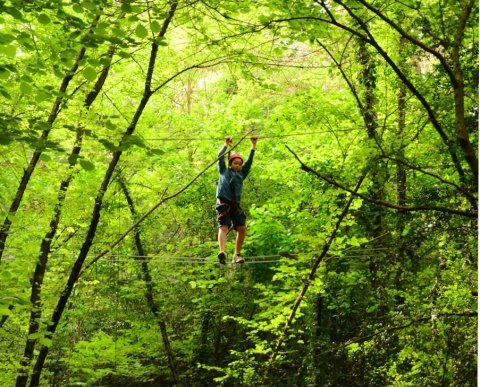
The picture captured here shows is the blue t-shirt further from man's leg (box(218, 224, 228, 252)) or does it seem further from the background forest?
the background forest

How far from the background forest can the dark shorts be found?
749 millimetres

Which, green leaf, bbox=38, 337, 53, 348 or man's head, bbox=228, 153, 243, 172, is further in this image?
man's head, bbox=228, 153, 243, 172

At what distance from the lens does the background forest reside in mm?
3584

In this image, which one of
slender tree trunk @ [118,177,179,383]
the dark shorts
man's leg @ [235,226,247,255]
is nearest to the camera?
the dark shorts

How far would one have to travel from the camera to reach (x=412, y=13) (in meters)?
3.98

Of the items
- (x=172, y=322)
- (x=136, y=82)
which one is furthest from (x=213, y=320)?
(x=136, y=82)

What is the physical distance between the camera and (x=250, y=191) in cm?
1033

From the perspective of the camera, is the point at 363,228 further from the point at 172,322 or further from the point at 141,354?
the point at 141,354

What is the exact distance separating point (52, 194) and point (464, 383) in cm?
502

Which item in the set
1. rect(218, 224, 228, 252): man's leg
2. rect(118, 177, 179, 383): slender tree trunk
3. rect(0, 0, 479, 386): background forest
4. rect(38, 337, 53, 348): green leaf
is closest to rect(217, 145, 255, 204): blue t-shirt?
rect(218, 224, 228, 252): man's leg

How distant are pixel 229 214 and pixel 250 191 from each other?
11.8ft

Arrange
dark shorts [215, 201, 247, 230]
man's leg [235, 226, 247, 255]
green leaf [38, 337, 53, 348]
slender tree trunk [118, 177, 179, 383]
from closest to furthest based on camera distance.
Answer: green leaf [38, 337, 53, 348]
dark shorts [215, 201, 247, 230]
man's leg [235, 226, 247, 255]
slender tree trunk [118, 177, 179, 383]

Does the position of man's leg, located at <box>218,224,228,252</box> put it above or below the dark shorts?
below

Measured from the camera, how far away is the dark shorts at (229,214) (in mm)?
6656
